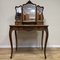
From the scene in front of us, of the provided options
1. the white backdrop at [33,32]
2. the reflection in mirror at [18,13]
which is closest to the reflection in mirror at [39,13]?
the white backdrop at [33,32]

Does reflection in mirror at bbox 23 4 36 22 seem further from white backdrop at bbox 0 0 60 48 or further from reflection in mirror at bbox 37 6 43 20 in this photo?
white backdrop at bbox 0 0 60 48

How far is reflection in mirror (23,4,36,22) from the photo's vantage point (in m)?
3.06

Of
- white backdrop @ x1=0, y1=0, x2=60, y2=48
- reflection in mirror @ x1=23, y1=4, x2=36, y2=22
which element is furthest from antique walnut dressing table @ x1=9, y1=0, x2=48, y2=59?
white backdrop @ x1=0, y1=0, x2=60, y2=48

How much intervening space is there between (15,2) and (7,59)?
146 centimetres

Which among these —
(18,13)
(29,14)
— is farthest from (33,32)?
(18,13)

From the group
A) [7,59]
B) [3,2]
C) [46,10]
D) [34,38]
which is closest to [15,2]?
[3,2]

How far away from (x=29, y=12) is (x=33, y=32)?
1.93ft

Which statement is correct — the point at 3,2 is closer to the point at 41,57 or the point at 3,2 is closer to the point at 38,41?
the point at 38,41

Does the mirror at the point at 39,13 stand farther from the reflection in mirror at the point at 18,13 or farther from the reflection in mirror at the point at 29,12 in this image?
the reflection in mirror at the point at 18,13

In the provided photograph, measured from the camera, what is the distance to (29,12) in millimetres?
3094

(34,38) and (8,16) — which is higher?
(8,16)

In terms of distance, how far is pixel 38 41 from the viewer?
3.48m

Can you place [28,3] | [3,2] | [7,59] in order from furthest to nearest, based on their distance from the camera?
1. [3,2]
2. [28,3]
3. [7,59]

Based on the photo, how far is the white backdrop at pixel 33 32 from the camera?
3.35 m
